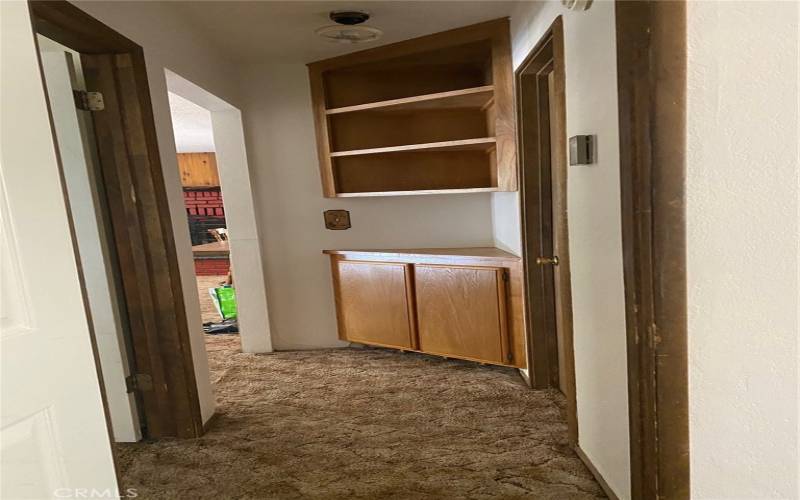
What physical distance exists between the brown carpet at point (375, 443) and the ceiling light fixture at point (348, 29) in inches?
78.4

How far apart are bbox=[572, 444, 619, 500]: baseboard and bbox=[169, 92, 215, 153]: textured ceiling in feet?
9.66

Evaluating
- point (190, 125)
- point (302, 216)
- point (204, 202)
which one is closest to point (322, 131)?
point (302, 216)

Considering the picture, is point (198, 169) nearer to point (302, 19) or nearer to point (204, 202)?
point (204, 202)

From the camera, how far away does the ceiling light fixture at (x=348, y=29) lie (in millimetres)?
2275

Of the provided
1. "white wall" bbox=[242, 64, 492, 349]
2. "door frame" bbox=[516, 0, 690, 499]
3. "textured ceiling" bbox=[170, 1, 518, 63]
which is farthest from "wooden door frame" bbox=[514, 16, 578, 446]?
"white wall" bbox=[242, 64, 492, 349]

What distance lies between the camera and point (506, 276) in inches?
100

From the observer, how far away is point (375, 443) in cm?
207

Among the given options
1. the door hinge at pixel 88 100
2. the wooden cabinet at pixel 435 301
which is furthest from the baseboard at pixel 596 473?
the door hinge at pixel 88 100

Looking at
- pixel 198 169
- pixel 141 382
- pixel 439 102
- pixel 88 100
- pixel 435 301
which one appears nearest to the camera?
pixel 88 100

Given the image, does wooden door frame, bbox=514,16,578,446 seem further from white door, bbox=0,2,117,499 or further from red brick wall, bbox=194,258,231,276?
red brick wall, bbox=194,258,231,276

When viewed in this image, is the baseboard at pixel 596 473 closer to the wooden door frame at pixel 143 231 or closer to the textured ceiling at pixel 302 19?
the wooden door frame at pixel 143 231

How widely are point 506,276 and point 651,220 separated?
1.47 m

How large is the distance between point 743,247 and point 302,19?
2.17 meters

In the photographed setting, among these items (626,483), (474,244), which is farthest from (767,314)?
(474,244)
